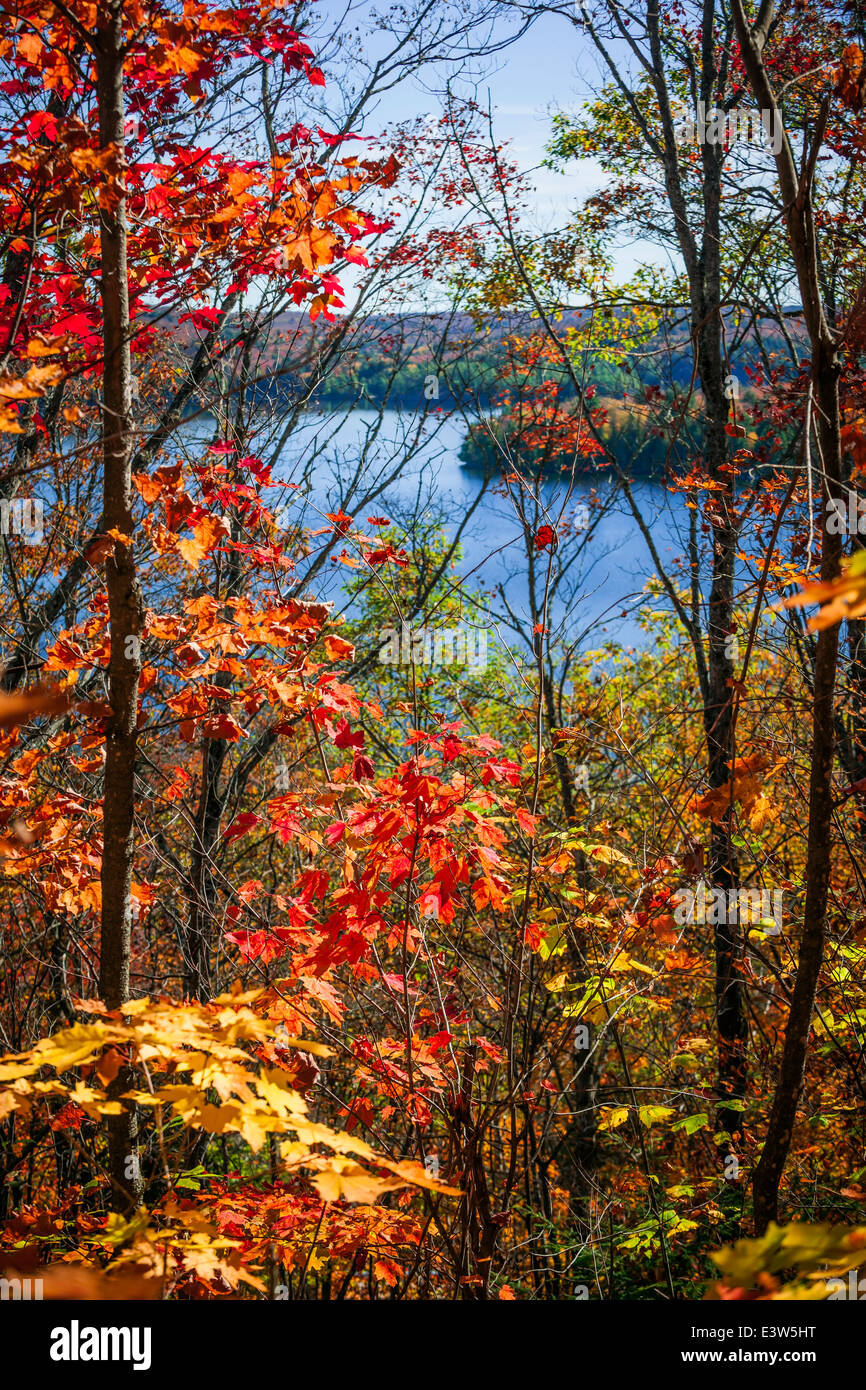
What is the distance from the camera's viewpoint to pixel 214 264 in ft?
10.3

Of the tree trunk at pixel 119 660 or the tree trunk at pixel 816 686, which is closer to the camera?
the tree trunk at pixel 816 686

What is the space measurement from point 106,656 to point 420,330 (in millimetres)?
5798

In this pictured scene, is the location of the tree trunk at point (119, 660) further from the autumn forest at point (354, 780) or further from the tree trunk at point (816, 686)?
the tree trunk at point (816, 686)

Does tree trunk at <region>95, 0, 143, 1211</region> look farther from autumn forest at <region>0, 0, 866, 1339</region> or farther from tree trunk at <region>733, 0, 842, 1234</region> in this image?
tree trunk at <region>733, 0, 842, 1234</region>

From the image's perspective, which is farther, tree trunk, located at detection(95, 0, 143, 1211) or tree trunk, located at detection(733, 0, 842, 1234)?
tree trunk, located at detection(95, 0, 143, 1211)

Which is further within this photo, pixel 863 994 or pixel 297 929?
pixel 863 994

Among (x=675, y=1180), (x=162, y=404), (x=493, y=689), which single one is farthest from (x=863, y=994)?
(x=493, y=689)

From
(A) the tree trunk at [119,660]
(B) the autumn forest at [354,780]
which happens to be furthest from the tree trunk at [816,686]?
(A) the tree trunk at [119,660]

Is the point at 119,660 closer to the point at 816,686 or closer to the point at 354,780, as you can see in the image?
the point at 354,780

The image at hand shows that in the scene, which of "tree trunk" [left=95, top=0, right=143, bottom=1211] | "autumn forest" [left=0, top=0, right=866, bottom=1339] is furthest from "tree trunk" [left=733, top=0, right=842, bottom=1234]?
"tree trunk" [left=95, top=0, right=143, bottom=1211]

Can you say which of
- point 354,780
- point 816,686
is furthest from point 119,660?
point 816,686
